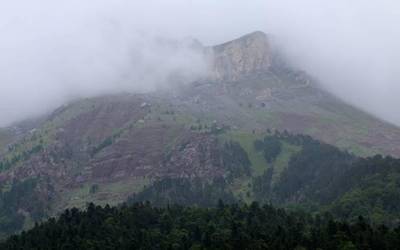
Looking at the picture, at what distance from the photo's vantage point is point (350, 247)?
198 meters
